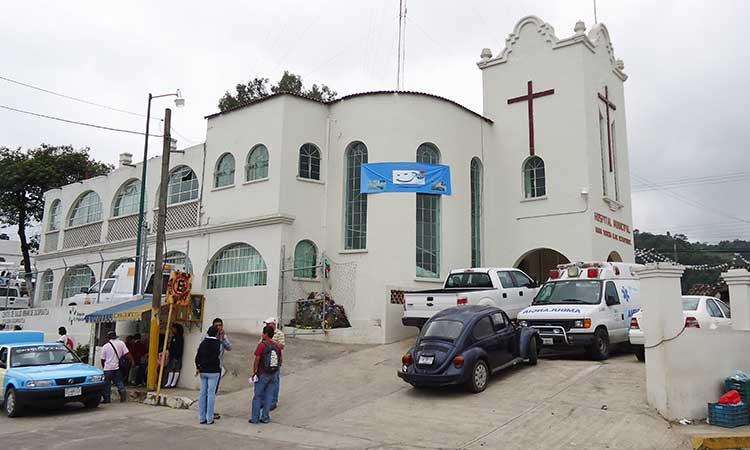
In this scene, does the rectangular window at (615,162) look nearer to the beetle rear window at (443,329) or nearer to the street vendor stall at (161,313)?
the beetle rear window at (443,329)

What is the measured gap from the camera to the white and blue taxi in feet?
39.4

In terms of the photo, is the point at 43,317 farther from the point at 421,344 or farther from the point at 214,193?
the point at 421,344

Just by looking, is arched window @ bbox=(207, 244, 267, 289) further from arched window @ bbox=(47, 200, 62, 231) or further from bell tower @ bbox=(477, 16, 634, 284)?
arched window @ bbox=(47, 200, 62, 231)

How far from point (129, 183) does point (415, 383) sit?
2181cm

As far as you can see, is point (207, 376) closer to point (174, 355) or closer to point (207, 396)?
point (207, 396)

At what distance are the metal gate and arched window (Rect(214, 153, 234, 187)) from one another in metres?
4.61

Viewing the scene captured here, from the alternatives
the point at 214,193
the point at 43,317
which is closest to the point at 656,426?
the point at 214,193

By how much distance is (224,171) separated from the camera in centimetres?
2316

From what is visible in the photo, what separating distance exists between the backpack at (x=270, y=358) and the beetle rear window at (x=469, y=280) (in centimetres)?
711

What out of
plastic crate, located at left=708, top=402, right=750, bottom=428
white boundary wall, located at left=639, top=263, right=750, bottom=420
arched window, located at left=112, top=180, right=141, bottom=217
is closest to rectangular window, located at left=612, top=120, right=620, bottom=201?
white boundary wall, located at left=639, top=263, right=750, bottom=420

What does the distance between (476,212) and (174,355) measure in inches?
496

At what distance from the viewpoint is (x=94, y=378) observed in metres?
12.7

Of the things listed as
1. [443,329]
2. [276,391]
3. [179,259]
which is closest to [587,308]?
[443,329]

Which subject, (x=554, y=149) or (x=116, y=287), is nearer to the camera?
(x=116, y=287)
